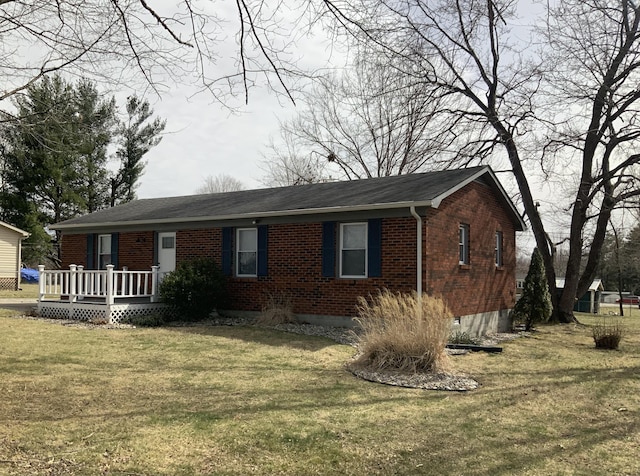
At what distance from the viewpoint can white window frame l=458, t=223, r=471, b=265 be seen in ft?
47.0

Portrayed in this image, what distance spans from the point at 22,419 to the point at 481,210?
12.9m

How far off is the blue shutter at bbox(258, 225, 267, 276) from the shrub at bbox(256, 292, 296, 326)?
2.30 feet

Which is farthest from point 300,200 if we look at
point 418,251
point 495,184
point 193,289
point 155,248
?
point 495,184

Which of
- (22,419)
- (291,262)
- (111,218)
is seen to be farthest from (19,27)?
(111,218)

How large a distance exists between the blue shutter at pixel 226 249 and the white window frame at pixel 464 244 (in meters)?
6.25

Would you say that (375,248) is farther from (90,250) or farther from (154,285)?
(90,250)

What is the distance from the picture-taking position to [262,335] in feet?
38.3

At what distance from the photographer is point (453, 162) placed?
2064 centimetres

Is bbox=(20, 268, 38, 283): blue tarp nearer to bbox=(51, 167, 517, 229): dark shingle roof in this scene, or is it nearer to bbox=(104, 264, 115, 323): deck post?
bbox=(51, 167, 517, 229): dark shingle roof

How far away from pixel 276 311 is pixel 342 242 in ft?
7.83

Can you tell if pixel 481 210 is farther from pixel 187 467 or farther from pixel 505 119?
pixel 187 467

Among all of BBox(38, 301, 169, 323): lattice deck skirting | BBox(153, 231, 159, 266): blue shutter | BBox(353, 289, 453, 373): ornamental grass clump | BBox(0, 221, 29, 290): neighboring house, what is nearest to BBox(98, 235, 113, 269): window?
BBox(153, 231, 159, 266): blue shutter

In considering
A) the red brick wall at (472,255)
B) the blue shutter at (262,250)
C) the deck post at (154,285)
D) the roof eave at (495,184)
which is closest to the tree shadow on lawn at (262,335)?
the blue shutter at (262,250)

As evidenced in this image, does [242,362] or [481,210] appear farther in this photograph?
[481,210]
